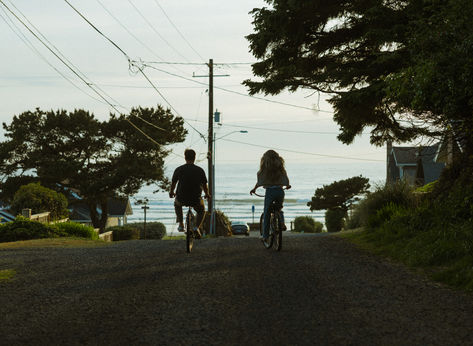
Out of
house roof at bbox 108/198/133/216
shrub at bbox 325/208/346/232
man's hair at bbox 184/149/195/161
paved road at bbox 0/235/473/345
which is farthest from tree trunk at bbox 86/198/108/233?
paved road at bbox 0/235/473/345

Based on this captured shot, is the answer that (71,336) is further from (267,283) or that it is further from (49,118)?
(49,118)

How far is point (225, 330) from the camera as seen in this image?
17.9ft

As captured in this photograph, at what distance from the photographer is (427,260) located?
→ 9.23 m

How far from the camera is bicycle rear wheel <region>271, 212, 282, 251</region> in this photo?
10.9m

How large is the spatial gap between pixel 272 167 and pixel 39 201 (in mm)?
15888

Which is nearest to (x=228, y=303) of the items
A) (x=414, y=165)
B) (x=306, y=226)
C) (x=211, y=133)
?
(x=211, y=133)

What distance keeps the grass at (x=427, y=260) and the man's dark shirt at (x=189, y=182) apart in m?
3.62

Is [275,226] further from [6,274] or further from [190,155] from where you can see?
[6,274]

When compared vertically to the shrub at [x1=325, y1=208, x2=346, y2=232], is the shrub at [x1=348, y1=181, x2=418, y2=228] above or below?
below

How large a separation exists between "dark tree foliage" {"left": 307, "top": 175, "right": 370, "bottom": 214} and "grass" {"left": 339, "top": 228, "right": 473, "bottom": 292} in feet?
135

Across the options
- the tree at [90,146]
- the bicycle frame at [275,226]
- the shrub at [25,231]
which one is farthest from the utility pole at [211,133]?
the bicycle frame at [275,226]

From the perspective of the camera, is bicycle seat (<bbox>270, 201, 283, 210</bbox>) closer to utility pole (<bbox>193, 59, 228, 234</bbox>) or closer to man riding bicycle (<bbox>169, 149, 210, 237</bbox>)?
man riding bicycle (<bbox>169, 149, 210, 237</bbox>)

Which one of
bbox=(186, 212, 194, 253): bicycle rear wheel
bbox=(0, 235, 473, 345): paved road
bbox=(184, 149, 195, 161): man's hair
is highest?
bbox=(184, 149, 195, 161): man's hair

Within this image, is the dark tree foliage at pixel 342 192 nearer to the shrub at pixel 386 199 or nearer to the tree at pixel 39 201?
the tree at pixel 39 201
